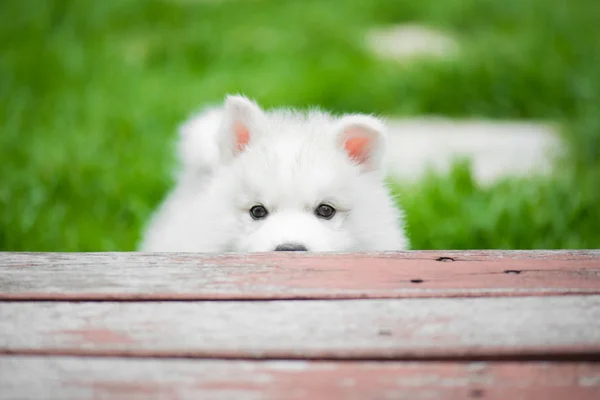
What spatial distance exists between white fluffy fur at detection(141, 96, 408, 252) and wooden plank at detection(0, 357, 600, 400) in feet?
2.93

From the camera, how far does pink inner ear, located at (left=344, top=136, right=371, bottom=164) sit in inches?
109

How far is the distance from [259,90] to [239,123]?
3.33 metres

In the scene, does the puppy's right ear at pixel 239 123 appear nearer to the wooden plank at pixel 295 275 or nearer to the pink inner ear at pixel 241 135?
the pink inner ear at pixel 241 135

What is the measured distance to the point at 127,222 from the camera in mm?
4078

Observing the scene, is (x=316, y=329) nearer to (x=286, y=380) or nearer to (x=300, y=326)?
(x=300, y=326)

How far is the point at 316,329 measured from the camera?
5.48 ft

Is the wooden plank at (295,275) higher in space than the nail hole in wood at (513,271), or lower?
lower

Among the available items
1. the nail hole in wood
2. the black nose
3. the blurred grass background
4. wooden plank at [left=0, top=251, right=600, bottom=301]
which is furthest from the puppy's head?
the blurred grass background

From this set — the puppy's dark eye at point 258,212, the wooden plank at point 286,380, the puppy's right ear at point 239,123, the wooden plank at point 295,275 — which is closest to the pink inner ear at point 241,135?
the puppy's right ear at point 239,123

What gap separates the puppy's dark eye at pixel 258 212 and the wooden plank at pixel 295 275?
550 mm

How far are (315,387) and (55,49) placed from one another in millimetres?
5715

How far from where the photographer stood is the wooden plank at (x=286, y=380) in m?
1.48

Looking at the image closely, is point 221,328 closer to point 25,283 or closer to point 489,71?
point 25,283

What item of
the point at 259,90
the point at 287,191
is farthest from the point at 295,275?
the point at 259,90
